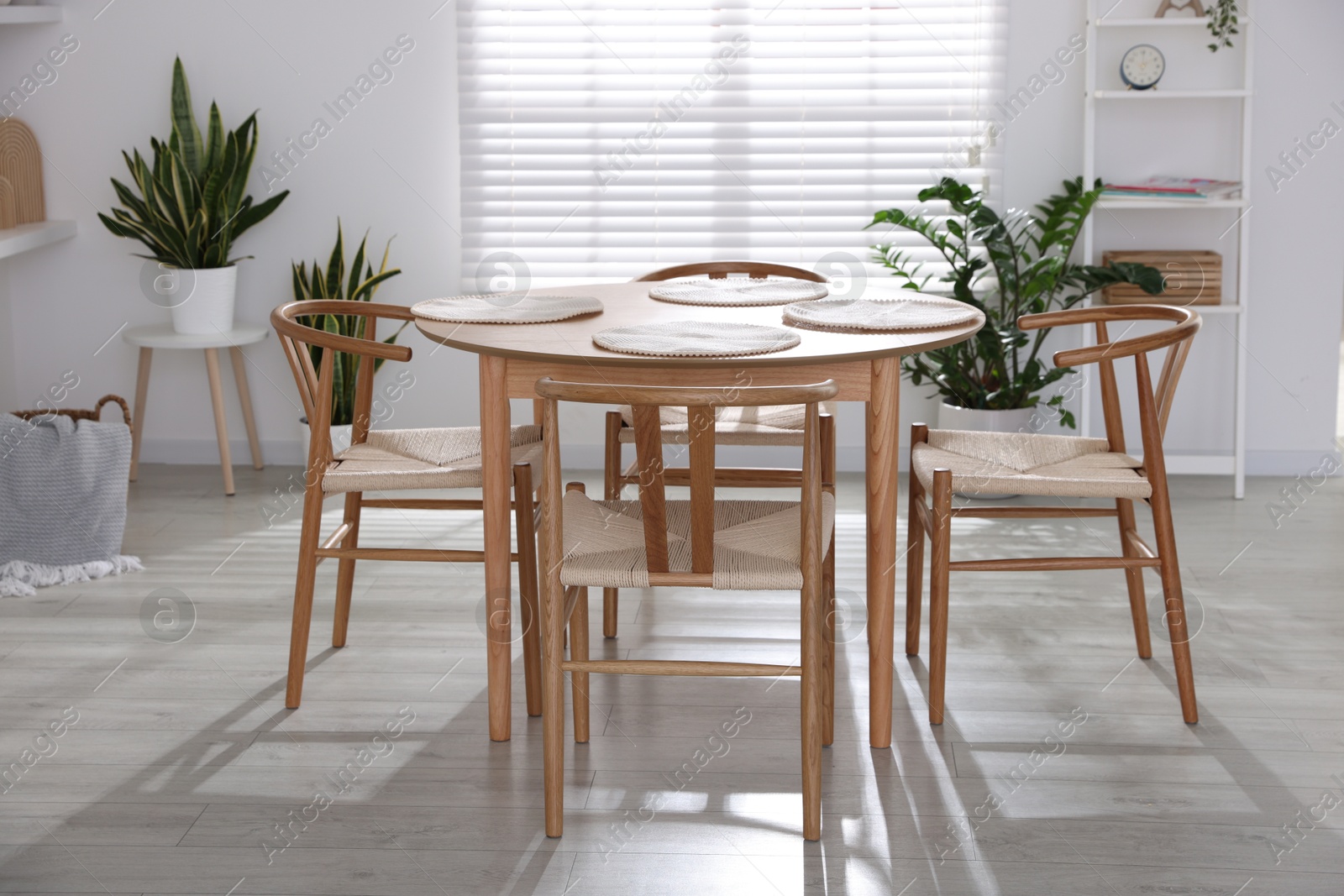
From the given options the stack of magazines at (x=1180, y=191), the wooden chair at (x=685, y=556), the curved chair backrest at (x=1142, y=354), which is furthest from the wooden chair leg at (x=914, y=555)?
the stack of magazines at (x=1180, y=191)

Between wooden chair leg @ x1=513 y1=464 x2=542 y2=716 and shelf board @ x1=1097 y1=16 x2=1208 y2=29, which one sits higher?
shelf board @ x1=1097 y1=16 x2=1208 y2=29

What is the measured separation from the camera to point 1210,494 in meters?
4.02

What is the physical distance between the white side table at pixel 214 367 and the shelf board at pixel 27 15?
39.4 inches

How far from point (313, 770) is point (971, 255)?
110 inches

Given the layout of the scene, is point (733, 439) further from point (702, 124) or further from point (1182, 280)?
point (1182, 280)

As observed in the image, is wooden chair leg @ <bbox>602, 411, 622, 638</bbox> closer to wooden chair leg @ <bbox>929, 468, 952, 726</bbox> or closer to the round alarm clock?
wooden chair leg @ <bbox>929, 468, 952, 726</bbox>

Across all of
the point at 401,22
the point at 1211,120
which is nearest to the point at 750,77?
the point at 401,22

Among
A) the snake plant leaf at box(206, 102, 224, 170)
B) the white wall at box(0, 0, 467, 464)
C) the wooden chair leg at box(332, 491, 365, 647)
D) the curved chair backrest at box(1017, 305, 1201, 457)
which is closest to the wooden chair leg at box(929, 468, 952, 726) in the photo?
the curved chair backrest at box(1017, 305, 1201, 457)

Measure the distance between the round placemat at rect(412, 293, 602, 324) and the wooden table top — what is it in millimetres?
19

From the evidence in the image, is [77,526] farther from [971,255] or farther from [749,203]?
[971,255]

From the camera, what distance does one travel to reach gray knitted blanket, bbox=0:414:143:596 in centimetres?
327

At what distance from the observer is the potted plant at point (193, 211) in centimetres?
397

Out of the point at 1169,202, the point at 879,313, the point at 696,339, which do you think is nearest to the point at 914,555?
the point at 879,313

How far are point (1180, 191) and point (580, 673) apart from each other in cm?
272
